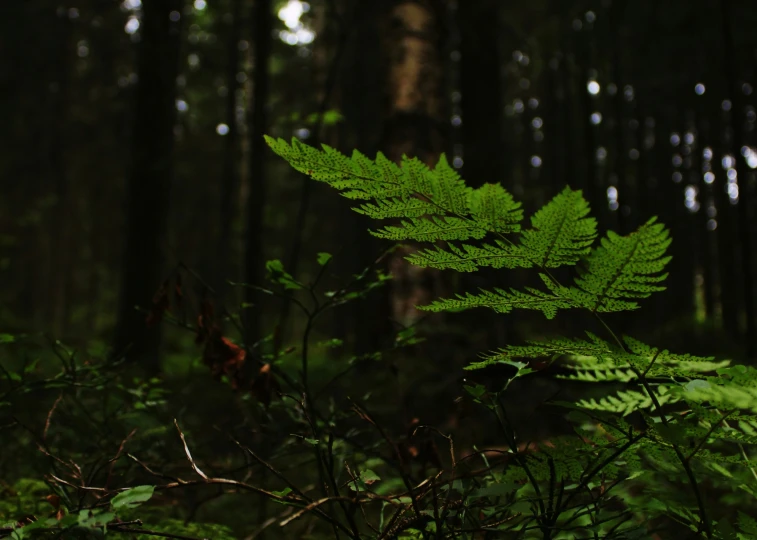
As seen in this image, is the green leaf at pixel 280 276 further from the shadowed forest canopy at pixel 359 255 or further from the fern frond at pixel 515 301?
the fern frond at pixel 515 301

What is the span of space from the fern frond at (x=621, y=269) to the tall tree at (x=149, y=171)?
5.22 meters

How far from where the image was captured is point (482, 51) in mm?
5945

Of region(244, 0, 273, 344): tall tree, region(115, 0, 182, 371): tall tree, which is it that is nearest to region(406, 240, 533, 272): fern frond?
region(244, 0, 273, 344): tall tree

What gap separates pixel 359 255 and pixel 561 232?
24.2 ft

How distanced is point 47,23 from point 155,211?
13056mm

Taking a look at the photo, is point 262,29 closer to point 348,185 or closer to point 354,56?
point 348,185

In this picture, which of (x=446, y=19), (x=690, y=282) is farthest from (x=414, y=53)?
(x=690, y=282)

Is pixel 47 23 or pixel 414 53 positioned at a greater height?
pixel 47 23

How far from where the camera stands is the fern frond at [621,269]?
85cm

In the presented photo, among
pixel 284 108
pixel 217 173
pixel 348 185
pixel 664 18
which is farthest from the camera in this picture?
pixel 217 173

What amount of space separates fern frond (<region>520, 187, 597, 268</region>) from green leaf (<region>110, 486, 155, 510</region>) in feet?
2.41

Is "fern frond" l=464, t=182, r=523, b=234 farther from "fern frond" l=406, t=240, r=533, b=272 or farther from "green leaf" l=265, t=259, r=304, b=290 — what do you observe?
"green leaf" l=265, t=259, r=304, b=290

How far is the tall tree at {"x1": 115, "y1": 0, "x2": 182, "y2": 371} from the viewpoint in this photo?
5535mm

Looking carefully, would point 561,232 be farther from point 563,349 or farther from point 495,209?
point 563,349
